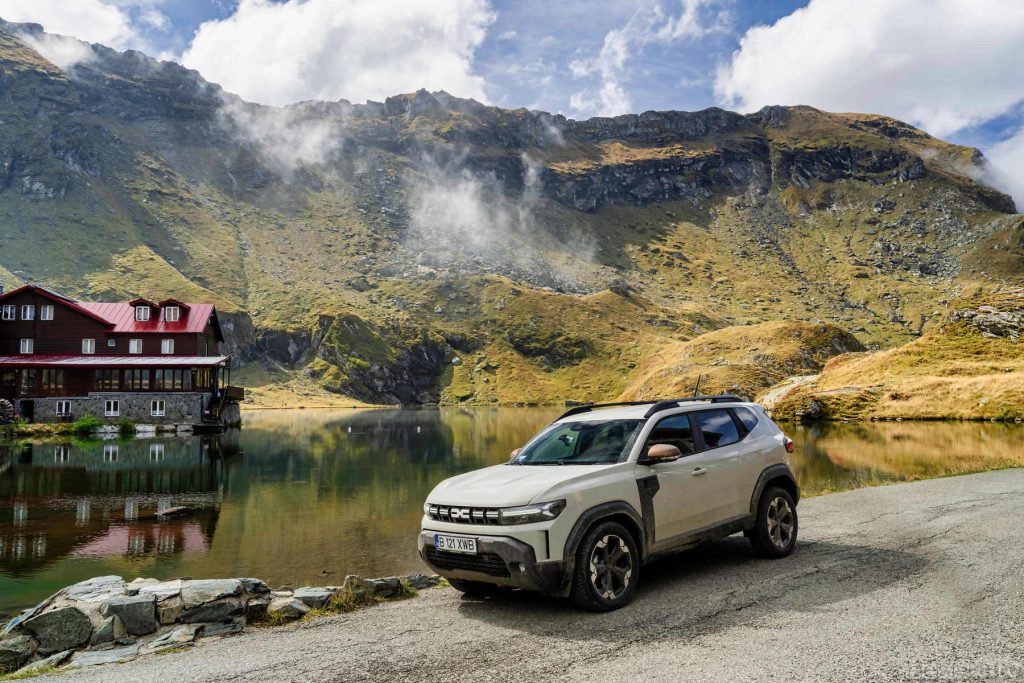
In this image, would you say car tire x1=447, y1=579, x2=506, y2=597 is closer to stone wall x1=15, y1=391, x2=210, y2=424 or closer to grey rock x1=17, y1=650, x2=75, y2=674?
grey rock x1=17, y1=650, x2=75, y2=674

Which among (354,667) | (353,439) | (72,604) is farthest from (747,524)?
(353,439)

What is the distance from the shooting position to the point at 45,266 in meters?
160

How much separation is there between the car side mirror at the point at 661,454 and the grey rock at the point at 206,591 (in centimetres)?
666

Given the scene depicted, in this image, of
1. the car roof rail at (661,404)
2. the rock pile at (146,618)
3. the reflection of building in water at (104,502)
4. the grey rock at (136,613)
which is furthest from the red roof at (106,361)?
the car roof rail at (661,404)

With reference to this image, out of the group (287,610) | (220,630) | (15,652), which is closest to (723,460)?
(287,610)

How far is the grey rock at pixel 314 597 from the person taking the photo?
34.1 ft

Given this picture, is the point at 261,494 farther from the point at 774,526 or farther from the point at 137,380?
the point at 137,380

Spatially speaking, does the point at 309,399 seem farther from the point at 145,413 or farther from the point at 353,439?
the point at 353,439

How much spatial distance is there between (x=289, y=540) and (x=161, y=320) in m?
66.4

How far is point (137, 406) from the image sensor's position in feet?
227

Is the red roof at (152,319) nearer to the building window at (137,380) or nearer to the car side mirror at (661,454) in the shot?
the building window at (137,380)

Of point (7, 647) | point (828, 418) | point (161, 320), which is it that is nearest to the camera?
point (7, 647)

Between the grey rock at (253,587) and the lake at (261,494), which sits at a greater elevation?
the grey rock at (253,587)

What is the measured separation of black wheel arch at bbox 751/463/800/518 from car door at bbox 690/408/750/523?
19cm
